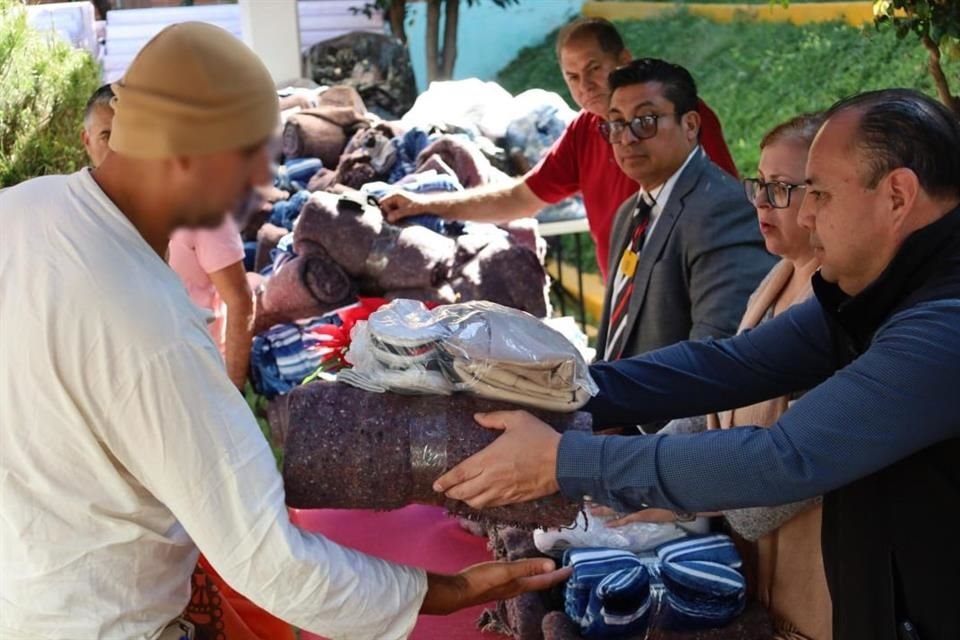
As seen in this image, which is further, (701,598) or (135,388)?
(701,598)

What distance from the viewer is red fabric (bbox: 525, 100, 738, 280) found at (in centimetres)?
396

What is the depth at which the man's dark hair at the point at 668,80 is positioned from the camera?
327 centimetres

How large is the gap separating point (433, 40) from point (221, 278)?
9.16m

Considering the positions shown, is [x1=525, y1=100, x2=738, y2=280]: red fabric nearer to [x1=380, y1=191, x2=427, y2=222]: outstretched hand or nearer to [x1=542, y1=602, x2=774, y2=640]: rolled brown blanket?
[x1=380, y1=191, x2=427, y2=222]: outstretched hand

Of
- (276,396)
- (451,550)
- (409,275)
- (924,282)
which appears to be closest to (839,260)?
Answer: (924,282)

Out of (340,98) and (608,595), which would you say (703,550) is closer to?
(608,595)

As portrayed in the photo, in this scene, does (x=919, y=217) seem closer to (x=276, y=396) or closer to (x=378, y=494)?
(x=378, y=494)

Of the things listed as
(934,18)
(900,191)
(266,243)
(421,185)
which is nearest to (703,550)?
(900,191)

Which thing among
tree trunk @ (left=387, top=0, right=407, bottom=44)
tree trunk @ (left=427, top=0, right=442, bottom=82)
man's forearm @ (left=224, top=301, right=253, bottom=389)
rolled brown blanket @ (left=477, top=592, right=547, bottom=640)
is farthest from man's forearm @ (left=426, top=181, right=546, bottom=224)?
tree trunk @ (left=427, top=0, right=442, bottom=82)

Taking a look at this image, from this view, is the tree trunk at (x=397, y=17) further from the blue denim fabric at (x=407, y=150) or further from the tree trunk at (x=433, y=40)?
the blue denim fabric at (x=407, y=150)

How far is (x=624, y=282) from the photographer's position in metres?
3.14

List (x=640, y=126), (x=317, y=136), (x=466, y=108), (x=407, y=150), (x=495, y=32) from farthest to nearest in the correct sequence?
(x=495, y=32), (x=466, y=108), (x=317, y=136), (x=407, y=150), (x=640, y=126)

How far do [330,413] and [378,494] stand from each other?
0.49ft

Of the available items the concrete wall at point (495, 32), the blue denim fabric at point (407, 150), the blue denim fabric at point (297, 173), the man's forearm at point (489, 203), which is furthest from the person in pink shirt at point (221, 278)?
A: the concrete wall at point (495, 32)
